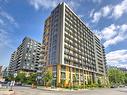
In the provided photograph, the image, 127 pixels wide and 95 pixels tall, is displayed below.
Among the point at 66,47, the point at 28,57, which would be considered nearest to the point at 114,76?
the point at 28,57

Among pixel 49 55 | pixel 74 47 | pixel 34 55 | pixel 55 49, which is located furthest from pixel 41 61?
pixel 34 55

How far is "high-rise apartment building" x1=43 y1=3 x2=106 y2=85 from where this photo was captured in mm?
65875

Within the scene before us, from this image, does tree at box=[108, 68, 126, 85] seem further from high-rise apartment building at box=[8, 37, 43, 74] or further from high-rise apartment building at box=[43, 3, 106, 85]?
high-rise apartment building at box=[8, 37, 43, 74]

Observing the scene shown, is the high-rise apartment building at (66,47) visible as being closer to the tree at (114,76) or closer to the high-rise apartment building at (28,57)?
the high-rise apartment building at (28,57)

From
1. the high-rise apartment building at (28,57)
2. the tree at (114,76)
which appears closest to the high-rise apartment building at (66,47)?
the high-rise apartment building at (28,57)

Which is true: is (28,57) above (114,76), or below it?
above

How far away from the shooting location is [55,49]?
224 feet

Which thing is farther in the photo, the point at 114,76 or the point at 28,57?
the point at 114,76

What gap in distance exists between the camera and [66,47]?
2731 inches

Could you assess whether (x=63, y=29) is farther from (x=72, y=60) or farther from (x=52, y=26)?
(x=72, y=60)

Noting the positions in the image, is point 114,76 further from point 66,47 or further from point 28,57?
point 66,47

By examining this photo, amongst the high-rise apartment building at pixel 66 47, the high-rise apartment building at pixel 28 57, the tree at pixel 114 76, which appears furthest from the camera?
the tree at pixel 114 76

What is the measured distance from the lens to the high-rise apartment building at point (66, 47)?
6588 centimetres

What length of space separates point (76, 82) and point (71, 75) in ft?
16.7
